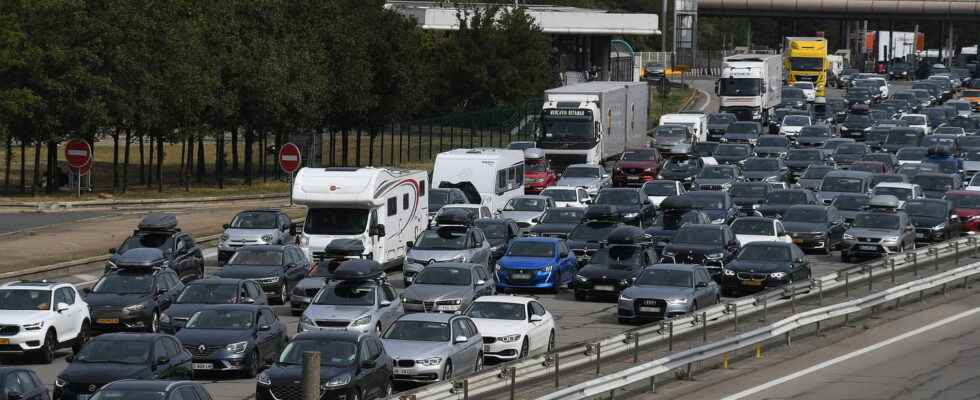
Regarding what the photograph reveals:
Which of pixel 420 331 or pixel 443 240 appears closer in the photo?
pixel 420 331

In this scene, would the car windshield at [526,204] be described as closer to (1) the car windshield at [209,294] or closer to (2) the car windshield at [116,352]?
(1) the car windshield at [209,294]

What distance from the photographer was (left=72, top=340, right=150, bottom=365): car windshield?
2533 cm

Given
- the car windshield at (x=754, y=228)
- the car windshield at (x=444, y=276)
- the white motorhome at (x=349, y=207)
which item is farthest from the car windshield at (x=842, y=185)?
the car windshield at (x=444, y=276)

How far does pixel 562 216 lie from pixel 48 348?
789 inches

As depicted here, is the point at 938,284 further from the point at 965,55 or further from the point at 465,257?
the point at 965,55

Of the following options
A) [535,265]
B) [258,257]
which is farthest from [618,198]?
[258,257]

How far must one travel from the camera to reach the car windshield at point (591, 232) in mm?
44250

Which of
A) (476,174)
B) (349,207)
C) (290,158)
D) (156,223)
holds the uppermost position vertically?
(290,158)

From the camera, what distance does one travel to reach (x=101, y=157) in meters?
85.6

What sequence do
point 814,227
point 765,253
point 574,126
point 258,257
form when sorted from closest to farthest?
point 258,257 < point 765,253 < point 814,227 < point 574,126

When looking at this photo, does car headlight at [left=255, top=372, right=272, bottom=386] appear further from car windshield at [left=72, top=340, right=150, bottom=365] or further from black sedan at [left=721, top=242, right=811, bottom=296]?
black sedan at [left=721, top=242, right=811, bottom=296]

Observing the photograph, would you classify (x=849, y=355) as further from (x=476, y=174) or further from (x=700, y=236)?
(x=476, y=174)

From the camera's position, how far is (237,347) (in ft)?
92.4

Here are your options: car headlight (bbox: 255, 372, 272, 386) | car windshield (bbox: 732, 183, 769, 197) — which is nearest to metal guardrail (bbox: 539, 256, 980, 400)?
car headlight (bbox: 255, 372, 272, 386)
